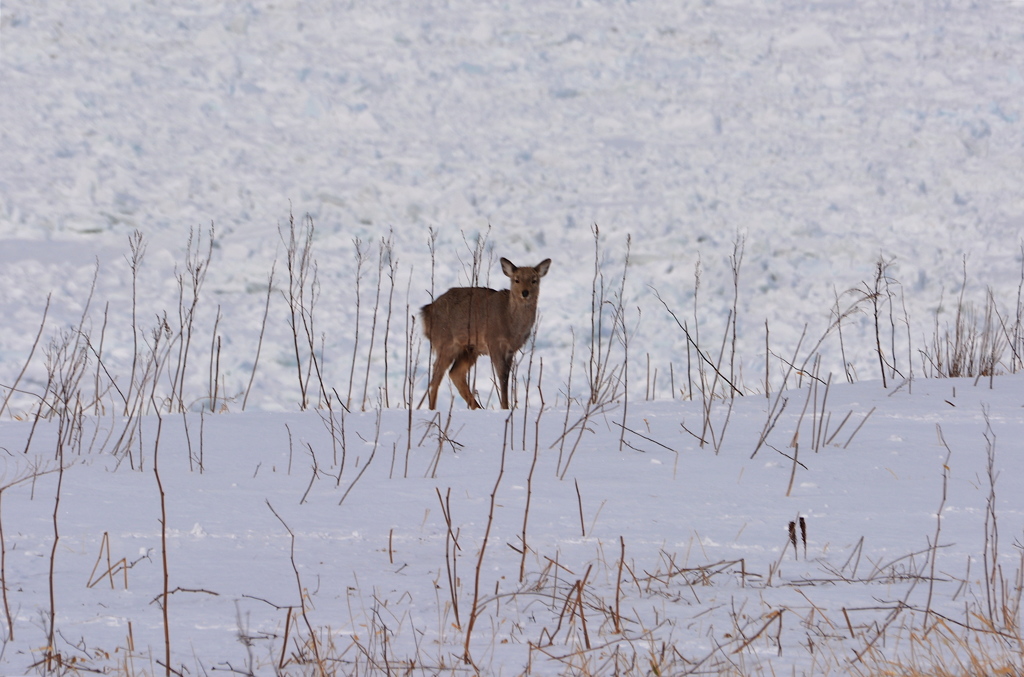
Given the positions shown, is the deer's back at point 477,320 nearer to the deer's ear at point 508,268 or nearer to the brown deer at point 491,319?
the brown deer at point 491,319

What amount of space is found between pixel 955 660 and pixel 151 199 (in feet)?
40.7

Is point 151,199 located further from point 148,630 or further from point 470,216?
point 148,630

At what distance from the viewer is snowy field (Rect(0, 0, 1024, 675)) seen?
2080mm

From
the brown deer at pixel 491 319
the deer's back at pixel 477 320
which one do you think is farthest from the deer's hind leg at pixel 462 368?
the deer's back at pixel 477 320

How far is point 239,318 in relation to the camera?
10.7 m

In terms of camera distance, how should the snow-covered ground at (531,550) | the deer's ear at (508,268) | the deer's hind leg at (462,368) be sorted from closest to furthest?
the snow-covered ground at (531,550) → the deer's ear at (508,268) → the deer's hind leg at (462,368)

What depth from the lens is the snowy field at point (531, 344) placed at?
6.82ft

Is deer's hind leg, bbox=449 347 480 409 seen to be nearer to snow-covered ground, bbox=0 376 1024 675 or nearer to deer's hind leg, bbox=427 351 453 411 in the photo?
deer's hind leg, bbox=427 351 453 411

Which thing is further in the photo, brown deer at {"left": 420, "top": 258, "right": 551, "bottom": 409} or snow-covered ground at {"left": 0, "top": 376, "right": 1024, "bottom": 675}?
brown deer at {"left": 420, "top": 258, "right": 551, "bottom": 409}

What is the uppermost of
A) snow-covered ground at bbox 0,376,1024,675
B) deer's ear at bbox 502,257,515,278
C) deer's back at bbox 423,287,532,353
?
deer's ear at bbox 502,257,515,278

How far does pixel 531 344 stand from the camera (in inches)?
222

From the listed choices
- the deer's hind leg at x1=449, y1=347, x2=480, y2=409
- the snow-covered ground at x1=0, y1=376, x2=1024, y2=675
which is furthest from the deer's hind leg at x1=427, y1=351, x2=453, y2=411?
the snow-covered ground at x1=0, y1=376, x2=1024, y2=675

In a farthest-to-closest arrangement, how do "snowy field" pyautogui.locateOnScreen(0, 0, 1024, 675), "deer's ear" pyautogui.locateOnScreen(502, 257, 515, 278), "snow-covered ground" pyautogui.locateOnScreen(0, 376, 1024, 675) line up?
1. "deer's ear" pyautogui.locateOnScreen(502, 257, 515, 278)
2. "snowy field" pyautogui.locateOnScreen(0, 0, 1024, 675)
3. "snow-covered ground" pyautogui.locateOnScreen(0, 376, 1024, 675)

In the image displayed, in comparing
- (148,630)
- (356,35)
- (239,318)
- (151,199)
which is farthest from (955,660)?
(356,35)
